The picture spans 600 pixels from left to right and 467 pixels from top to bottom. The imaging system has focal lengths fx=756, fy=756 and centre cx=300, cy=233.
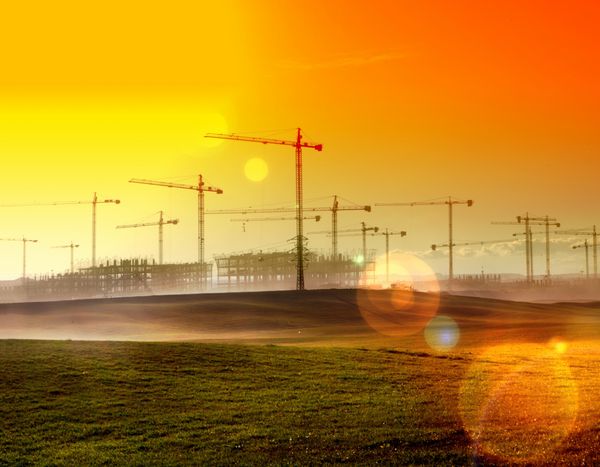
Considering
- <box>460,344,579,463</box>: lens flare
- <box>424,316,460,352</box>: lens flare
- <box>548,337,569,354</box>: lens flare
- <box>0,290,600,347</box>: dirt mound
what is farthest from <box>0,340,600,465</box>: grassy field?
<box>0,290,600,347</box>: dirt mound

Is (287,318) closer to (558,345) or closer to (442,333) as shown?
(442,333)

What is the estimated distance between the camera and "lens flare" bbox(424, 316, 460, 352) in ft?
136

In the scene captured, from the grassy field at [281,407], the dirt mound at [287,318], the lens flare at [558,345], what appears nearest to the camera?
the grassy field at [281,407]


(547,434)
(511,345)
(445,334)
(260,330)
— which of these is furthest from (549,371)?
(260,330)

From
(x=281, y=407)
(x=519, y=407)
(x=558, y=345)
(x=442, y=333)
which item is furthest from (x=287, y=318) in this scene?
(x=519, y=407)

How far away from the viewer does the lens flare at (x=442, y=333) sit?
4141 centimetres

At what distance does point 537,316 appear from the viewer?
75.6 meters

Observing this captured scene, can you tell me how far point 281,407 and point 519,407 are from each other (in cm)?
629

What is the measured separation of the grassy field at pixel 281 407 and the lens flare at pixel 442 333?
1124cm

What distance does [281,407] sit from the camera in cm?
2009

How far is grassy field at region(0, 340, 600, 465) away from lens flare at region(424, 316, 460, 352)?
11244 millimetres

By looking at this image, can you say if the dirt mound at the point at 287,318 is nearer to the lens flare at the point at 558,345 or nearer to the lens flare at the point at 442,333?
the lens flare at the point at 442,333

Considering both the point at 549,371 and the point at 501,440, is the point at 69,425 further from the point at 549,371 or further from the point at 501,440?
the point at 549,371

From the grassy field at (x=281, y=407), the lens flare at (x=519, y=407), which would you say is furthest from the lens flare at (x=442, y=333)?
the grassy field at (x=281, y=407)
